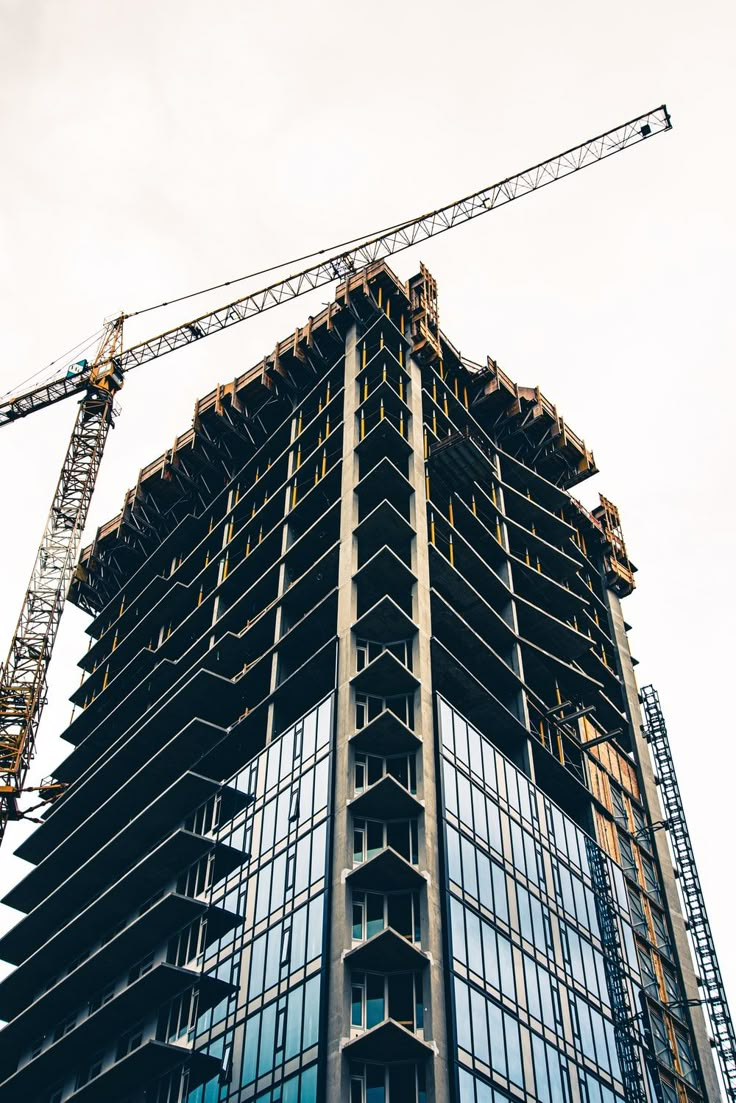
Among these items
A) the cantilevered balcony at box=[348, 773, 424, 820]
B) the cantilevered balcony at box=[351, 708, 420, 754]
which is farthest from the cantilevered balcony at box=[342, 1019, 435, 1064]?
the cantilevered balcony at box=[351, 708, 420, 754]

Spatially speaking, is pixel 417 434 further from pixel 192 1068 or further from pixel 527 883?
pixel 192 1068

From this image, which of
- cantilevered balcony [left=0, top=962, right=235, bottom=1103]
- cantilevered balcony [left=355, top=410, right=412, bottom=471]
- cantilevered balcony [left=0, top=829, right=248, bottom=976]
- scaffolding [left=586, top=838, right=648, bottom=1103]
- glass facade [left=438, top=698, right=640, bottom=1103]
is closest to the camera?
glass facade [left=438, top=698, right=640, bottom=1103]

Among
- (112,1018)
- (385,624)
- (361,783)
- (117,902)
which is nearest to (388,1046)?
(361,783)

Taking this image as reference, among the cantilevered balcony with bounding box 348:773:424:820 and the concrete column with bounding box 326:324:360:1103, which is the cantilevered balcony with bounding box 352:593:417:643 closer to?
the concrete column with bounding box 326:324:360:1103

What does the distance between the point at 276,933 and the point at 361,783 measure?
25.9ft

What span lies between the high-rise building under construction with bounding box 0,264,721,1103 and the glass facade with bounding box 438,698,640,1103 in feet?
0.67

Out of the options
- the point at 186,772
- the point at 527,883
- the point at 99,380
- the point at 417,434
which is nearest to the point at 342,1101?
the point at 527,883

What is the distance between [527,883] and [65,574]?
58.3 metres

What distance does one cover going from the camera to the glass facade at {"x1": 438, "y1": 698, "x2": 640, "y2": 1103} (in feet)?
172

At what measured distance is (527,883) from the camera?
62125 millimetres

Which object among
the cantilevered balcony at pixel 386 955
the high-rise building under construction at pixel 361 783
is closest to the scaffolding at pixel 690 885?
the high-rise building under construction at pixel 361 783

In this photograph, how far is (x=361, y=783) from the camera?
58.4 m

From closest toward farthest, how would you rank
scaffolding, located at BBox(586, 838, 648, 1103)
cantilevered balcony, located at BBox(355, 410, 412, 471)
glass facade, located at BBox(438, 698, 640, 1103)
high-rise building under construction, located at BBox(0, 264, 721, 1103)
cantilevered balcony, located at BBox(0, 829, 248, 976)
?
glass facade, located at BBox(438, 698, 640, 1103) < high-rise building under construction, located at BBox(0, 264, 721, 1103) < scaffolding, located at BBox(586, 838, 648, 1103) < cantilevered balcony, located at BBox(0, 829, 248, 976) < cantilevered balcony, located at BBox(355, 410, 412, 471)

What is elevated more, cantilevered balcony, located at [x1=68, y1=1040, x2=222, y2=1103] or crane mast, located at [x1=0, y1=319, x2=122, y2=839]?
crane mast, located at [x1=0, y1=319, x2=122, y2=839]
